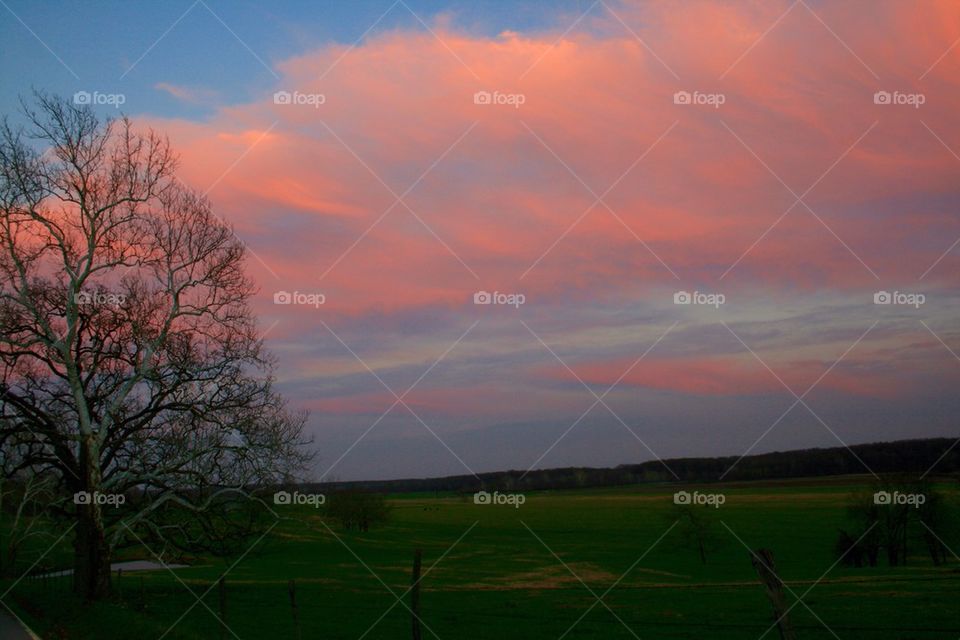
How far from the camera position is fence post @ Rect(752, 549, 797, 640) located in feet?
38.7

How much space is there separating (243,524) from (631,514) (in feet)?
316

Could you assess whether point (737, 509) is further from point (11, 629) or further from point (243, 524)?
point (11, 629)

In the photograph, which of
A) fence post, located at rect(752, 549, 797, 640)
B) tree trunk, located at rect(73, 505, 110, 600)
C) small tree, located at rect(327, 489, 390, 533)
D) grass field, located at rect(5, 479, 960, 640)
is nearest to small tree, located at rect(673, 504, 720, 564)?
grass field, located at rect(5, 479, 960, 640)

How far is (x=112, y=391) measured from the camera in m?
23.8

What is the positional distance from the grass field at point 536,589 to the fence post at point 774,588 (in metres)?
12.3

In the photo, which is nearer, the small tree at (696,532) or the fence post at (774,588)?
the fence post at (774,588)

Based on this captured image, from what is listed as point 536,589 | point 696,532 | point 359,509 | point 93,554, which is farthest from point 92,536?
point 359,509

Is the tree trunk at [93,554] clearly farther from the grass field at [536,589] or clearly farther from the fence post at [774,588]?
the fence post at [774,588]

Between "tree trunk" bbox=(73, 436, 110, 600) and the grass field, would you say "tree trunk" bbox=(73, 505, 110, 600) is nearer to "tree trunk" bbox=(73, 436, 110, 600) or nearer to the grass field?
"tree trunk" bbox=(73, 436, 110, 600)

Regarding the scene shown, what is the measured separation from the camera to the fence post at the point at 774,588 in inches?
464

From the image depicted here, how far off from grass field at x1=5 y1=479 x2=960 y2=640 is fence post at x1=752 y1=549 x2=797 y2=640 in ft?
40.3

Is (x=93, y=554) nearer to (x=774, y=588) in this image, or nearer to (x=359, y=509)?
(x=774, y=588)

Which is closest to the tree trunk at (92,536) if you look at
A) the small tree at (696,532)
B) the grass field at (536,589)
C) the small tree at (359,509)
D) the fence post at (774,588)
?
the grass field at (536,589)

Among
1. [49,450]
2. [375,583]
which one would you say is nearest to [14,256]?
[49,450]
